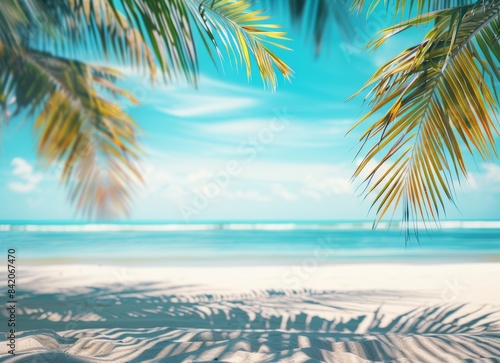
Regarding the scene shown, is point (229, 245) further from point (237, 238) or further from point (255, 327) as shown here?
point (255, 327)

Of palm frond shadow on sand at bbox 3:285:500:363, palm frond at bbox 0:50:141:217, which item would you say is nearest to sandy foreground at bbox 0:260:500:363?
palm frond shadow on sand at bbox 3:285:500:363

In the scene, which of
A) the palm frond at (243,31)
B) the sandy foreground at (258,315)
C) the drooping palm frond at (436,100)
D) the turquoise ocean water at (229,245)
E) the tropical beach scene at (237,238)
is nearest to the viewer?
the tropical beach scene at (237,238)

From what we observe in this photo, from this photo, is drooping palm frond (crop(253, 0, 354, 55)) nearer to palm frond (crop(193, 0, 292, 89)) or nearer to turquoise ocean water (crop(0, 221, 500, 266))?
palm frond (crop(193, 0, 292, 89))

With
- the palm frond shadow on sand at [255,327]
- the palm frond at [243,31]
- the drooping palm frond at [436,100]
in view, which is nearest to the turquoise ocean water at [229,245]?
the palm frond shadow on sand at [255,327]

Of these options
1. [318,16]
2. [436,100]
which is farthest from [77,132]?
[436,100]

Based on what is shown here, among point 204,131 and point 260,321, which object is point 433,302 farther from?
point 204,131

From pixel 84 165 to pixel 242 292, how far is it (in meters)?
3.33

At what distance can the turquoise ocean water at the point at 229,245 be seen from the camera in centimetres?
862

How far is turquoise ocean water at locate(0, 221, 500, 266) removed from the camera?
8.62 meters

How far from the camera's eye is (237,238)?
13.2 m

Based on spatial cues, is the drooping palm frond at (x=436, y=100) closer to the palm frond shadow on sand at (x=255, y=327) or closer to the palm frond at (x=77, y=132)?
the palm frond shadow on sand at (x=255, y=327)

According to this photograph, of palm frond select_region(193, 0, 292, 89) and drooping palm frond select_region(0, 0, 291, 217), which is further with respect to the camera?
palm frond select_region(193, 0, 292, 89)

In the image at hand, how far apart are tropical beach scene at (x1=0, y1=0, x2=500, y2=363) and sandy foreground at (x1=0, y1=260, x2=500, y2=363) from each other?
2 cm

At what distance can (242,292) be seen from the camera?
4883mm
